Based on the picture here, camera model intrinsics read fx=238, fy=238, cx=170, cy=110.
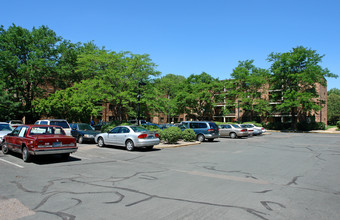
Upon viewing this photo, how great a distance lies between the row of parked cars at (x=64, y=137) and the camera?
934 cm

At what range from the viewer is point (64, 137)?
388 inches

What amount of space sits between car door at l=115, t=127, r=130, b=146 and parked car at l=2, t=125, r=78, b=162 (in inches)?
153

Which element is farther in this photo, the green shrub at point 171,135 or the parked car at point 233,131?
the parked car at point 233,131

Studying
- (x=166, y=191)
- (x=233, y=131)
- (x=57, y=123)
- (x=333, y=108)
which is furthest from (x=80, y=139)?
(x=333, y=108)

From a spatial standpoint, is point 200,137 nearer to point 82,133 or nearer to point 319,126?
point 82,133

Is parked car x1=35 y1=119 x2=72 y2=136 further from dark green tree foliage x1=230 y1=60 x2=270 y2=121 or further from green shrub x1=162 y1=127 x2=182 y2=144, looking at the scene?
dark green tree foliage x1=230 y1=60 x2=270 y2=121

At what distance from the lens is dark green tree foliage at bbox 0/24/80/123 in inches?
1253

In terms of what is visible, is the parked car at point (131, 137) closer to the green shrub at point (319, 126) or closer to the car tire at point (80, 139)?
the car tire at point (80, 139)

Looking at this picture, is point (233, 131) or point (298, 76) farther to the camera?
point (298, 76)

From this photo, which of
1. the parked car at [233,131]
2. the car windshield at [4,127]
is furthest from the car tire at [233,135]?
the car windshield at [4,127]

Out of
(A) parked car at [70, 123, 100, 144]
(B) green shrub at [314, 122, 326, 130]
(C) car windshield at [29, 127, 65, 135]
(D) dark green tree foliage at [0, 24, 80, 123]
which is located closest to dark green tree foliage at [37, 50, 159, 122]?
(A) parked car at [70, 123, 100, 144]

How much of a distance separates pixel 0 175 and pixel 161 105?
15.3 m

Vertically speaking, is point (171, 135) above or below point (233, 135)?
above

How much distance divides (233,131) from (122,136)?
15.1 meters
